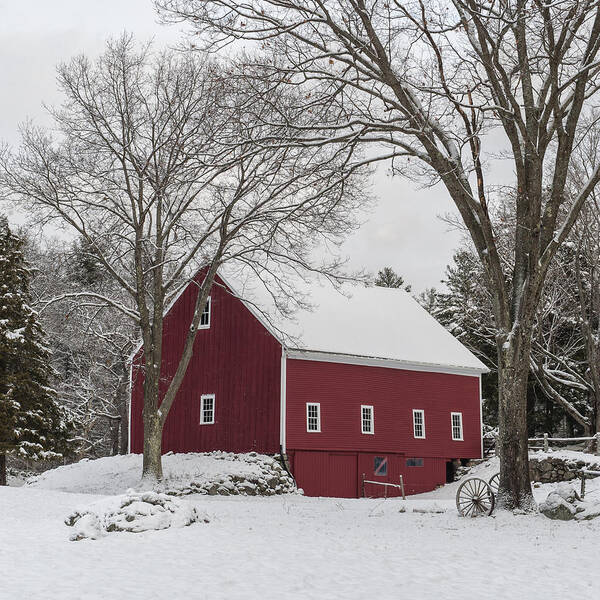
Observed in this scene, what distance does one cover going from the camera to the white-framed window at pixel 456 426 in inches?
1307

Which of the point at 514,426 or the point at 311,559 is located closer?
the point at 311,559

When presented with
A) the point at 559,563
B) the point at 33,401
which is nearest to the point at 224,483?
the point at 33,401

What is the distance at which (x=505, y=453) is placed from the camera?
51.1 feet

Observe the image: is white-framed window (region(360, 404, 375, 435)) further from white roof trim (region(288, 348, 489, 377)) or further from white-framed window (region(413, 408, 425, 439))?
white-framed window (region(413, 408, 425, 439))

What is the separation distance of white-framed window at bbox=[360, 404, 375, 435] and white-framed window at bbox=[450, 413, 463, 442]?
4639 millimetres

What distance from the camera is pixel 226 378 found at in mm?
29484

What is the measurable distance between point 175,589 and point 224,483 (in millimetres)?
Answer: 16485

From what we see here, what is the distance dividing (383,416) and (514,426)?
15.3 m

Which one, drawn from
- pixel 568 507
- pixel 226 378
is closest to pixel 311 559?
pixel 568 507

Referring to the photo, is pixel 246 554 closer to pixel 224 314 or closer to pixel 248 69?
pixel 248 69

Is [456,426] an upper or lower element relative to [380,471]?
upper

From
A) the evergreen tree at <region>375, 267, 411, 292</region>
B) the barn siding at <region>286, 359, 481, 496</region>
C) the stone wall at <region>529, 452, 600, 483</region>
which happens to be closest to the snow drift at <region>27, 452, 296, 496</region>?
the barn siding at <region>286, 359, 481, 496</region>

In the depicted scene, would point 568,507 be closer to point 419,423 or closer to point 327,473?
point 327,473

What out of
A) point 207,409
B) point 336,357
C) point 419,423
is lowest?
point 419,423
